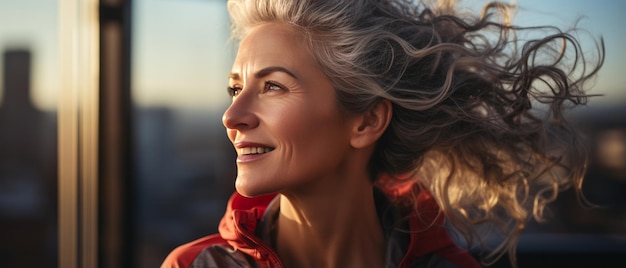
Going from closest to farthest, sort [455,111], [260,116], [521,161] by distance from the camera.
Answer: [260,116] → [455,111] → [521,161]

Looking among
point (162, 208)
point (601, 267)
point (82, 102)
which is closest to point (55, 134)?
point (82, 102)

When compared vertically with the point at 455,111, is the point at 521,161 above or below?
below

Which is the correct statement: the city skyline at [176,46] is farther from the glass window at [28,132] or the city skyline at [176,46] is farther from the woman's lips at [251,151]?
the woman's lips at [251,151]

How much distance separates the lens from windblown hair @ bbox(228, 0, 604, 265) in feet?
5.17

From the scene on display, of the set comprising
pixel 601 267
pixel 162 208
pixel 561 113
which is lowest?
pixel 601 267

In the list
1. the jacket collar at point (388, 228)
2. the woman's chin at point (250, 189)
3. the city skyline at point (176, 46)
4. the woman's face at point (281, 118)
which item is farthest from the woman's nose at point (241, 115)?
the city skyline at point (176, 46)

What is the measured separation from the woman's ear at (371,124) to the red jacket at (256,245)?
0.24 metres

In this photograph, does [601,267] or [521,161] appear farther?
[601,267]

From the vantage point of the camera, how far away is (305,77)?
5.02 ft

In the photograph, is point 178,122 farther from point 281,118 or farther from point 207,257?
point 281,118

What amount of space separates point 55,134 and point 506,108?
5.89ft

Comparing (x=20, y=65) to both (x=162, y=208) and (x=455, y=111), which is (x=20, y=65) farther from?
(x=455, y=111)

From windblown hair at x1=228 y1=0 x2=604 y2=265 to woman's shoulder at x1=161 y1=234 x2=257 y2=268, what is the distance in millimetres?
369

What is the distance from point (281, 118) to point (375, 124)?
235 mm
